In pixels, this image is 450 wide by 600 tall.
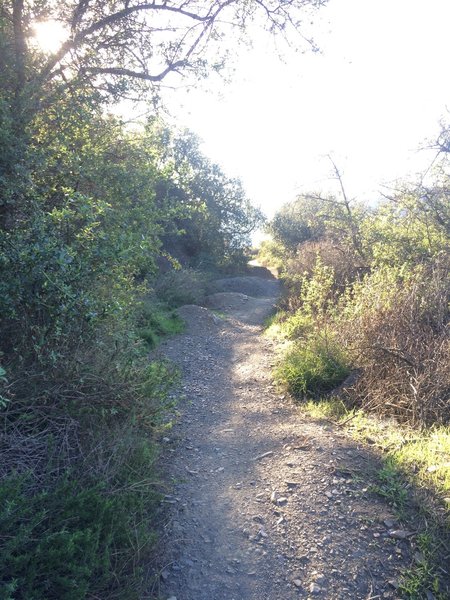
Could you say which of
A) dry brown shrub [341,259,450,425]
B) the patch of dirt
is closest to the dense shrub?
dry brown shrub [341,259,450,425]

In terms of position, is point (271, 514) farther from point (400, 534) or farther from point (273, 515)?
point (400, 534)

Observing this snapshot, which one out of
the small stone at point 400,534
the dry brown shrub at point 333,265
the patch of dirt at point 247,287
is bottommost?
the small stone at point 400,534

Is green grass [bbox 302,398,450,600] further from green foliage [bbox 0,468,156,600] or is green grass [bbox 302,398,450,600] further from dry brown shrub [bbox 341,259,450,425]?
green foliage [bbox 0,468,156,600]

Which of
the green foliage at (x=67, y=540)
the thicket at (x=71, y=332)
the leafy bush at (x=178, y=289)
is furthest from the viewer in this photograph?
the leafy bush at (x=178, y=289)

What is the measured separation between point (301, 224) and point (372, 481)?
19.4 m

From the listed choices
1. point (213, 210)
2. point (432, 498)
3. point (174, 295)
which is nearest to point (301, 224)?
point (213, 210)

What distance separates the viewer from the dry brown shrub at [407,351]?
442cm

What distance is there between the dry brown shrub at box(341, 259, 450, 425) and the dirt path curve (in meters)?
0.84

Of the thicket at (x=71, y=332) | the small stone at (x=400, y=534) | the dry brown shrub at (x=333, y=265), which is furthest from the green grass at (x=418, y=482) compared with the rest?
the dry brown shrub at (x=333, y=265)

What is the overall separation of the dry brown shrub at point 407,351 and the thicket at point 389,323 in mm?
11

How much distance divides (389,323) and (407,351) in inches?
Result: 23.6

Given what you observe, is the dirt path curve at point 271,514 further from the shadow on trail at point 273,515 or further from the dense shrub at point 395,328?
the dense shrub at point 395,328

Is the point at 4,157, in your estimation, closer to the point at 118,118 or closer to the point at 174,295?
the point at 118,118

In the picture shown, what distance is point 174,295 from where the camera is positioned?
12344 mm
